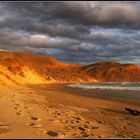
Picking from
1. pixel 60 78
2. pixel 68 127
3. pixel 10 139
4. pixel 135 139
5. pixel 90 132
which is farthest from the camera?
pixel 60 78

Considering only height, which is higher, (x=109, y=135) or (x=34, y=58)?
(x=34, y=58)

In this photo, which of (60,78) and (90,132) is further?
(60,78)

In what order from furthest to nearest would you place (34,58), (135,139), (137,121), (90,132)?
(34,58) → (137,121) → (90,132) → (135,139)

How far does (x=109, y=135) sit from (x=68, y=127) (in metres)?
1.33

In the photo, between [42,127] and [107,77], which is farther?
[107,77]

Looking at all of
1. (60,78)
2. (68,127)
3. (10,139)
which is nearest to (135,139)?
(68,127)

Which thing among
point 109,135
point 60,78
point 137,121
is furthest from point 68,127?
point 60,78

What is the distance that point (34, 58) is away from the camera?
189125 mm

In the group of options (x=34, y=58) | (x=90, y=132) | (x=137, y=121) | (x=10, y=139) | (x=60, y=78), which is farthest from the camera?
(x=34, y=58)

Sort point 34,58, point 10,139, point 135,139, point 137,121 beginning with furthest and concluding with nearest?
point 34,58
point 137,121
point 135,139
point 10,139

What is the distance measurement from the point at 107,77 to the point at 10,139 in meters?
194

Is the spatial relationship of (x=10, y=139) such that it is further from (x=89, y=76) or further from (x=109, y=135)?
(x=89, y=76)

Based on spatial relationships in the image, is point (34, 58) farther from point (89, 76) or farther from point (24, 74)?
point (24, 74)

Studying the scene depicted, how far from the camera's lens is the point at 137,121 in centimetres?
1121
